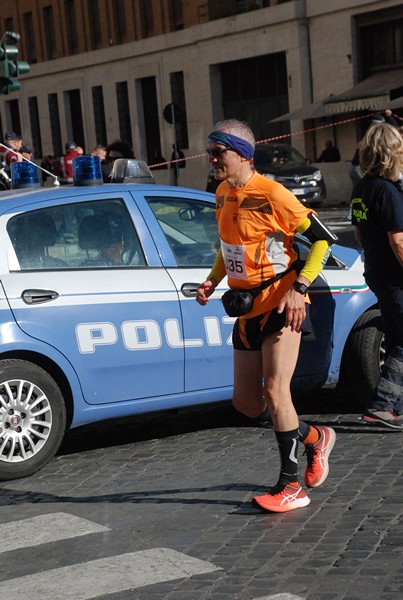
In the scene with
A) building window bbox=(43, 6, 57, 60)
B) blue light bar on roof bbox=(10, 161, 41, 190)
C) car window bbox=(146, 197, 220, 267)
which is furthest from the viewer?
building window bbox=(43, 6, 57, 60)

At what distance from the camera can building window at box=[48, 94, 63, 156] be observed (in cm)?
5488

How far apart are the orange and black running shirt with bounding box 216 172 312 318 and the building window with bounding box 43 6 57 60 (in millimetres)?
50135

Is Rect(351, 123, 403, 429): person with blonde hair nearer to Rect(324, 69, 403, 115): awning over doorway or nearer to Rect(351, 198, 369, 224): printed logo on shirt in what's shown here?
Rect(351, 198, 369, 224): printed logo on shirt

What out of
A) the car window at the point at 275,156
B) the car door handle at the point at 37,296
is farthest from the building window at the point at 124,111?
the car door handle at the point at 37,296

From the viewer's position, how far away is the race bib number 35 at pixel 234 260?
570 centimetres

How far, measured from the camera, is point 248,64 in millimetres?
42000

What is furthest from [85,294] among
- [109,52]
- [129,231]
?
[109,52]

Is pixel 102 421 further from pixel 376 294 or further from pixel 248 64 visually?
pixel 248 64

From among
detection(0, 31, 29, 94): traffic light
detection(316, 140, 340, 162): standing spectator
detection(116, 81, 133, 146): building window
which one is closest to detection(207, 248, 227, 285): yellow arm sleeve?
detection(0, 31, 29, 94): traffic light

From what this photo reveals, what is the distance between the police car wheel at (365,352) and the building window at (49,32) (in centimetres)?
4847

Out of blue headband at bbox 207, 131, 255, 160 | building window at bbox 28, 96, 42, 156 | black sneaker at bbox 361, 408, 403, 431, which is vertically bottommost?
building window at bbox 28, 96, 42, 156

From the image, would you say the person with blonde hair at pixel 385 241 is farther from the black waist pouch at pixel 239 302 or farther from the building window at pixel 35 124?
the building window at pixel 35 124

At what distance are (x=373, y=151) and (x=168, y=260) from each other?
135 cm

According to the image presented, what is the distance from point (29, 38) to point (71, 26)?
180 inches
